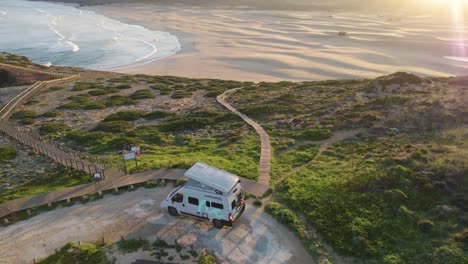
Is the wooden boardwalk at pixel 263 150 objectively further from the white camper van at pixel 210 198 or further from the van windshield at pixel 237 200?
the white camper van at pixel 210 198

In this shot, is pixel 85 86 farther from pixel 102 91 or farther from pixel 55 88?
pixel 102 91

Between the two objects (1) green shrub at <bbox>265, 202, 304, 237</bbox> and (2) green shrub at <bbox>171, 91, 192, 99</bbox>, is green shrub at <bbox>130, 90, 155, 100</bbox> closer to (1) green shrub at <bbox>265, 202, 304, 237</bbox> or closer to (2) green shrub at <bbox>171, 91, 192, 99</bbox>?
(2) green shrub at <bbox>171, 91, 192, 99</bbox>

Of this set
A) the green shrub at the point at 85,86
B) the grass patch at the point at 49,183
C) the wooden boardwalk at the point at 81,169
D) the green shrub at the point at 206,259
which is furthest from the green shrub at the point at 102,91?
the green shrub at the point at 206,259

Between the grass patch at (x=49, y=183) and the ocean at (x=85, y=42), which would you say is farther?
the ocean at (x=85, y=42)

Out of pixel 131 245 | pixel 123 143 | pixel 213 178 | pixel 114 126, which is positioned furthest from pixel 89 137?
pixel 213 178

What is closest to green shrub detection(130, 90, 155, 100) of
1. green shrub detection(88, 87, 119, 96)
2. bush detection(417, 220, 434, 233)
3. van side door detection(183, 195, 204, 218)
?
green shrub detection(88, 87, 119, 96)

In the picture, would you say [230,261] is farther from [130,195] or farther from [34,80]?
[34,80]
